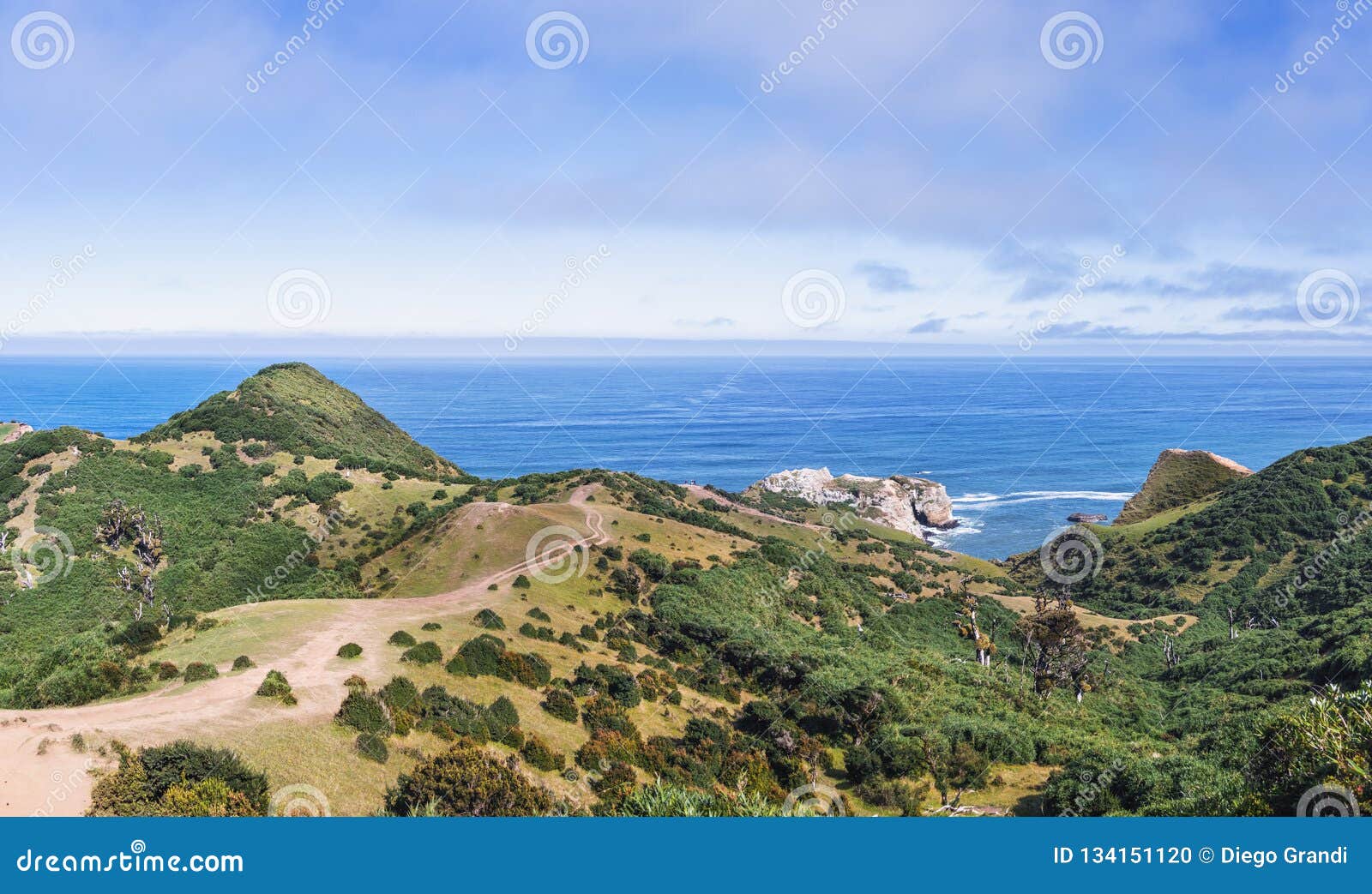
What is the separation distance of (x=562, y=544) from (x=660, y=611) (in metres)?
10.6

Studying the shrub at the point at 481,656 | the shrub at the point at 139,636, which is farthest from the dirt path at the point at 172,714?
the shrub at the point at 481,656

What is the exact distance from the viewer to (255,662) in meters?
29.6

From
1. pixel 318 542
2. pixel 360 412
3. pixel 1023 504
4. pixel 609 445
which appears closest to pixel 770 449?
pixel 609 445

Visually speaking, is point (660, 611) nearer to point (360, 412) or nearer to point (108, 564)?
point (108, 564)

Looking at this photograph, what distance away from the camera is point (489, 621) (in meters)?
39.0

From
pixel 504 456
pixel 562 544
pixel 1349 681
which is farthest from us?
pixel 504 456

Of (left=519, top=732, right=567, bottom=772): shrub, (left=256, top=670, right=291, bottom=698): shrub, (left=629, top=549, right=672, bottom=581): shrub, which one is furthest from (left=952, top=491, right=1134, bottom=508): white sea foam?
(left=256, top=670, right=291, bottom=698): shrub
